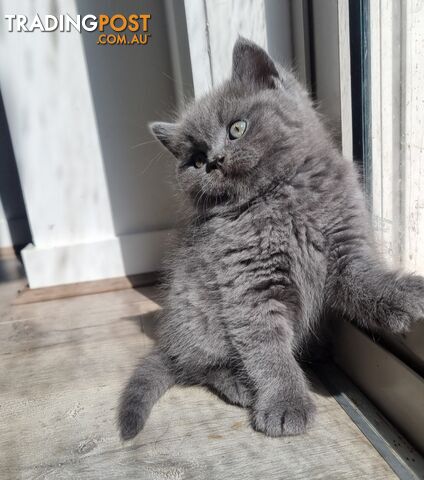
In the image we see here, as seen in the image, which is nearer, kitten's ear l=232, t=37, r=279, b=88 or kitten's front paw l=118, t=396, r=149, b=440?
kitten's front paw l=118, t=396, r=149, b=440

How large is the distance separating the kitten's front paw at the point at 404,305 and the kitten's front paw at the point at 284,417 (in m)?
0.21

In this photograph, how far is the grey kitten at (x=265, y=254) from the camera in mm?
811

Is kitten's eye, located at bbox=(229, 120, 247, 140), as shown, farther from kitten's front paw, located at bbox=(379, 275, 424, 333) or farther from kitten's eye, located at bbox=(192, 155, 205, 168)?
kitten's front paw, located at bbox=(379, 275, 424, 333)

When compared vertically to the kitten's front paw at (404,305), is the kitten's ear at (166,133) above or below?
above

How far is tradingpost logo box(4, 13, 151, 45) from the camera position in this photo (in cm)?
143

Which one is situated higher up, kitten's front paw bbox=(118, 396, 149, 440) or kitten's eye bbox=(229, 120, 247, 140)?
kitten's eye bbox=(229, 120, 247, 140)

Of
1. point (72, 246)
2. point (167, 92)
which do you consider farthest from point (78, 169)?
Answer: point (167, 92)

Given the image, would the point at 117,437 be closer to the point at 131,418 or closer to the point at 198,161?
the point at 131,418

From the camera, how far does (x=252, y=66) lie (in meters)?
0.93

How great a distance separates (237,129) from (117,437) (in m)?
0.63

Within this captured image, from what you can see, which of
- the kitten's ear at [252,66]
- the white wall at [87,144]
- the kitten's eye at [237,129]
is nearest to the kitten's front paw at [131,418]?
the kitten's eye at [237,129]

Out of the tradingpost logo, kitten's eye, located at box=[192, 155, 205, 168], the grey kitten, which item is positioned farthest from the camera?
the tradingpost logo

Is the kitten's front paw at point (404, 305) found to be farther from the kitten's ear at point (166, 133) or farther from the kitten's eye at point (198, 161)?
the kitten's ear at point (166, 133)

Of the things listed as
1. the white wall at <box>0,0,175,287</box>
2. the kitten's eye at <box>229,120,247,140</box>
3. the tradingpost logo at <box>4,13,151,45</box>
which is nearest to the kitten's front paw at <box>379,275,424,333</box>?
the kitten's eye at <box>229,120,247,140</box>
